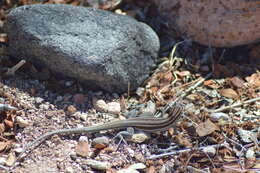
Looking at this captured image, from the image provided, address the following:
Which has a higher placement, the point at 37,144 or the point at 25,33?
the point at 25,33

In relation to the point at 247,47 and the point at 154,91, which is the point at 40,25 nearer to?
the point at 154,91

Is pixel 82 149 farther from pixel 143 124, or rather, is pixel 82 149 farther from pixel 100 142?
pixel 143 124

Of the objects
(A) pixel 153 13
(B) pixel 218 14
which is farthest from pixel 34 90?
(B) pixel 218 14

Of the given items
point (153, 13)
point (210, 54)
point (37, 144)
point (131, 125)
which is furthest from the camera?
point (153, 13)

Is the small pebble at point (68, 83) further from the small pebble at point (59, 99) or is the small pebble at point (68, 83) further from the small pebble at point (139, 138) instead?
the small pebble at point (139, 138)

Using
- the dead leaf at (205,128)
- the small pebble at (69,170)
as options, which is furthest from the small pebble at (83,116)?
the dead leaf at (205,128)

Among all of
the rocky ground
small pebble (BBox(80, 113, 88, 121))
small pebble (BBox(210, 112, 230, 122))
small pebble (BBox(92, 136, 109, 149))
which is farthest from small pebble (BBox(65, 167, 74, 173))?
small pebble (BBox(210, 112, 230, 122))

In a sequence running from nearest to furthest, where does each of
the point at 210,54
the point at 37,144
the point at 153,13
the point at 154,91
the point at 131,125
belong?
the point at 37,144, the point at 131,125, the point at 154,91, the point at 210,54, the point at 153,13

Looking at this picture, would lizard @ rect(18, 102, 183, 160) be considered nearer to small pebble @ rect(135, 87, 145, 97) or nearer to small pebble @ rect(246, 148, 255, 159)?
small pebble @ rect(135, 87, 145, 97)
